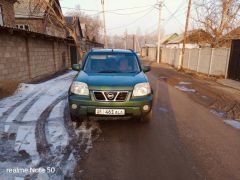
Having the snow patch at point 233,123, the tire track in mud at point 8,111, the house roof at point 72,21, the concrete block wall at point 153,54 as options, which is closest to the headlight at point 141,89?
the snow patch at point 233,123

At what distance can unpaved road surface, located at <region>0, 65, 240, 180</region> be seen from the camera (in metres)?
2.91

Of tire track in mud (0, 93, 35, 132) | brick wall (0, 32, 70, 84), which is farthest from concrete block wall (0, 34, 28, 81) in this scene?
tire track in mud (0, 93, 35, 132)

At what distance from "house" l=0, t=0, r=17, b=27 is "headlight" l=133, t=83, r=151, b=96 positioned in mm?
13849

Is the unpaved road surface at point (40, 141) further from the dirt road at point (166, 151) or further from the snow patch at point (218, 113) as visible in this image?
the snow patch at point (218, 113)

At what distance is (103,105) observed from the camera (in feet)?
13.1

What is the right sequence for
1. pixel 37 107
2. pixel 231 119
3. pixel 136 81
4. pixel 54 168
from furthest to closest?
pixel 37 107
pixel 231 119
pixel 136 81
pixel 54 168

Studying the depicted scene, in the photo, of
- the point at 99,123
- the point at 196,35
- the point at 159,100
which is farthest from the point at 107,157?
the point at 196,35

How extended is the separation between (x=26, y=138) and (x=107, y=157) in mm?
1748

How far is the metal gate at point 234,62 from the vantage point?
12.2m

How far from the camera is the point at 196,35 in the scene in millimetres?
23188

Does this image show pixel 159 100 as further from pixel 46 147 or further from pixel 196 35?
pixel 196 35

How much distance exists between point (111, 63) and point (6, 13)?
13368mm

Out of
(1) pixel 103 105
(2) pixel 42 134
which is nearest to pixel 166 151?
(1) pixel 103 105

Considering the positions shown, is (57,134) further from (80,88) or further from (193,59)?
(193,59)
